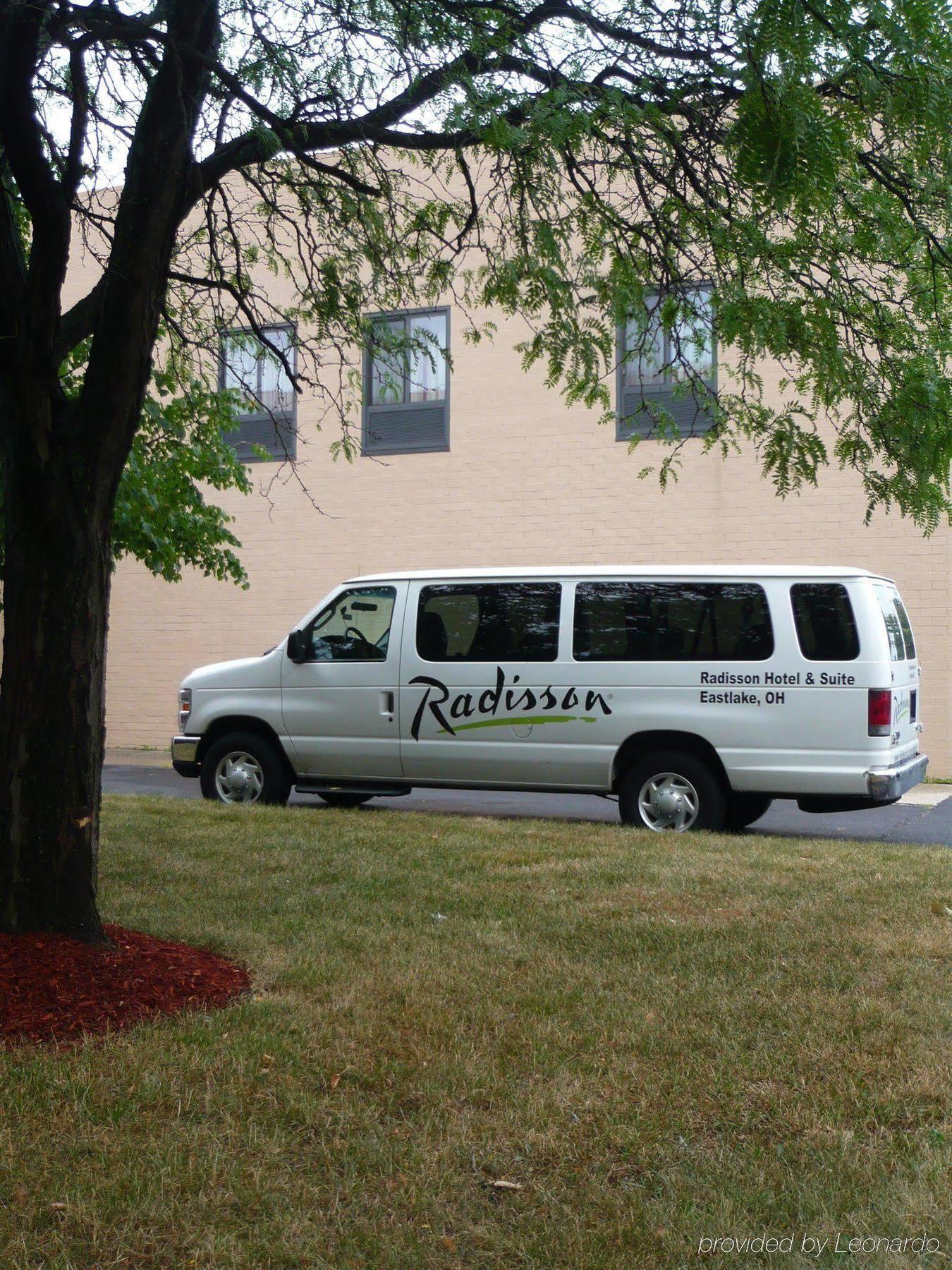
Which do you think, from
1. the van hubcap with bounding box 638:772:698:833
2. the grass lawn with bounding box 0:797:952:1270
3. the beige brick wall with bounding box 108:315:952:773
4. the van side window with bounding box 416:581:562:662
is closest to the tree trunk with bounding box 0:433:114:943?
the grass lawn with bounding box 0:797:952:1270

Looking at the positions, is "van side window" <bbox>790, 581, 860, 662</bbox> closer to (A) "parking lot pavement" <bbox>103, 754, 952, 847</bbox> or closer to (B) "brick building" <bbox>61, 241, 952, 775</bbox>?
(A) "parking lot pavement" <bbox>103, 754, 952, 847</bbox>

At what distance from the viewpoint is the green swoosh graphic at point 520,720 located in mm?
11070

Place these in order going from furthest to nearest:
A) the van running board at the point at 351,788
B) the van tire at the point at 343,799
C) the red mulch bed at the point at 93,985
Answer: the van tire at the point at 343,799 < the van running board at the point at 351,788 < the red mulch bed at the point at 93,985

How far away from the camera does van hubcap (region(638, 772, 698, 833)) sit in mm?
10648

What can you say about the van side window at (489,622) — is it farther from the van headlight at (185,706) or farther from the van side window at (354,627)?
the van headlight at (185,706)

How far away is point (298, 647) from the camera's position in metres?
12.1

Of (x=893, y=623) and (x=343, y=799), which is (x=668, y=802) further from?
(x=343, y=799)

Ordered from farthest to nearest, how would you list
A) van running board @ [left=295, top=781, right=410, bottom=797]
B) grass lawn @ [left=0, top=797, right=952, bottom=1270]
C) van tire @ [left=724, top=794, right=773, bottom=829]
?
van running board @ [left=295, top=781, right=410, bottom=797], van tire @ [left=724, top=794, right=773, bottom=829], grass lawn @ [left=0, top=797, right=952, bottom=1270]

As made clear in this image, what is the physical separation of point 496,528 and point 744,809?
8.90m

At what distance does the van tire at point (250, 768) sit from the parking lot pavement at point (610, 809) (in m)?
0.43

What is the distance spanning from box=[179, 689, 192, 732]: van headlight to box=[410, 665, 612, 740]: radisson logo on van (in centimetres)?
233

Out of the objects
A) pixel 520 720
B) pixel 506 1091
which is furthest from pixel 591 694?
pixel 506 1091

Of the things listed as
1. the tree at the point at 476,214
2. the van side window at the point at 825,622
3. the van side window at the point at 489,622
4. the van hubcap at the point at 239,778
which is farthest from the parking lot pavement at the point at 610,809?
the tree at the point at 476,214

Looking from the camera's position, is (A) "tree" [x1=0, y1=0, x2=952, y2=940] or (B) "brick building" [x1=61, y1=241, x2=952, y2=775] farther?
(B) "brick building" [x1=61, y1=241, x2=952, y2=775]
